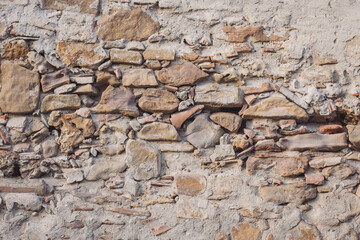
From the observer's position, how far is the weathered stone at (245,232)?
2080 mm

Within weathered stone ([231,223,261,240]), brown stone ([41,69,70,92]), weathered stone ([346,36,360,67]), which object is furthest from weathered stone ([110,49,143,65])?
weathered stone ([346,36,360,67])

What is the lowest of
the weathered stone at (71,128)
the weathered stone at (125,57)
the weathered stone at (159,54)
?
the weathered stone at (71,128)

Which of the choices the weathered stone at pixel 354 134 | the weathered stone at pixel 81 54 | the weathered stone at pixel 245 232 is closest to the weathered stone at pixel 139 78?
the weathered stone at pixel 81 54

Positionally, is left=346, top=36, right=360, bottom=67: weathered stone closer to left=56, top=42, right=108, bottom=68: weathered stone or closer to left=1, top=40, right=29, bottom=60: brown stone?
left=56, top=42, right=108, bottom=68: weathered stone

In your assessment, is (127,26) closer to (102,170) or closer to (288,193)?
(102,170)

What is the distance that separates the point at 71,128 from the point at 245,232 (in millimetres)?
1095

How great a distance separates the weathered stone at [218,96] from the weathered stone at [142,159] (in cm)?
38

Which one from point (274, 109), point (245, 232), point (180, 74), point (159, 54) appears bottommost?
point (245, 232)

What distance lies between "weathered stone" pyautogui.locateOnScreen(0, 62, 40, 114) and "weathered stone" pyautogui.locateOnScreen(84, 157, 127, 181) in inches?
19.4

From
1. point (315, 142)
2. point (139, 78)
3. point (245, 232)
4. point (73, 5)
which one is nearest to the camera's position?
point (245, 232)

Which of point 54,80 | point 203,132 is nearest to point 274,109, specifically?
point 203,132

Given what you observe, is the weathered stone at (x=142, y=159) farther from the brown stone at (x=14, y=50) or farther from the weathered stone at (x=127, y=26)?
the brown stone at (x=14, y=50)

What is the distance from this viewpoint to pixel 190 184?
2176mm

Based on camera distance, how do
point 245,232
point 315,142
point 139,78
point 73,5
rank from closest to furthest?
point 245,232 < point 315,142 < point 139,78 < point 73,5
